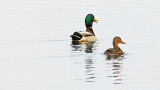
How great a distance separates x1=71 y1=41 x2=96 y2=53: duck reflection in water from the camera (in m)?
22.6

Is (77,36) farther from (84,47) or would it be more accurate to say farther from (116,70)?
(116,70)

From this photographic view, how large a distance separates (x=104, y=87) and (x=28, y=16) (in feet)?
58.1

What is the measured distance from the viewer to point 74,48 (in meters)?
23.0

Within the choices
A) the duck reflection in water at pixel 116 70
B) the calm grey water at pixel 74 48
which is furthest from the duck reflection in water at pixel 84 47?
the duck reflection in water at pixel 116 70

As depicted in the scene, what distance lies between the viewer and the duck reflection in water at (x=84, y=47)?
74.0ft

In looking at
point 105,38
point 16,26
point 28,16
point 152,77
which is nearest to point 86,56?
point 152,77

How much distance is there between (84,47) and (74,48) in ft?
2.24

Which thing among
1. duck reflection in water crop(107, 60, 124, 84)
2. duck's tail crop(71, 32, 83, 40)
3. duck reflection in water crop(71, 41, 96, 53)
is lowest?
duck reflection in water crop(107, 60, 124, 84)

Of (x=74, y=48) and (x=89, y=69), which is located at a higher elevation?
(x=74, y=48)

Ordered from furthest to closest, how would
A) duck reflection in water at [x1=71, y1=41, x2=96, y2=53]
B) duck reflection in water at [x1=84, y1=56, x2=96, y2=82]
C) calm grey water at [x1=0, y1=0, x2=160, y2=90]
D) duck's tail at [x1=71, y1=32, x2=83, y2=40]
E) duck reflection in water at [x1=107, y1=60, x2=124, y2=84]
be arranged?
1. duck's tail at [x1=71, y1=32, x2=83, y2=40]
2. duck reflection in water at [x1=71, y1=41, x2=96, y2=53]
3. duck reflection in water at [x1=84, y1=56, x2=96, y2=82]
4. duck reflection in water at [x1=107, y1=60, x2=124, y2=84]
5. calm grey water at [x1=0, y1=0, x2=160, y2=90]

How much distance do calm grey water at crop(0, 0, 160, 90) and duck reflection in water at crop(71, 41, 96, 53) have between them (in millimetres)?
17

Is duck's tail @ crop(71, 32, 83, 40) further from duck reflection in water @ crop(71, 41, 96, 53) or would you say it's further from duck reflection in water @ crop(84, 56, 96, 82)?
duck reflection in water @ crop(84, 56, 96, 82)

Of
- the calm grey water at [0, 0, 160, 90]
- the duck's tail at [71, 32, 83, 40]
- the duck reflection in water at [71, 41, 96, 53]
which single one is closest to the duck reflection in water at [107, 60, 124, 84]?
the calm grey water at [0, 0, 160, 90]

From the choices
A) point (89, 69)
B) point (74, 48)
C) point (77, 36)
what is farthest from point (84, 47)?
point (89, 69)
